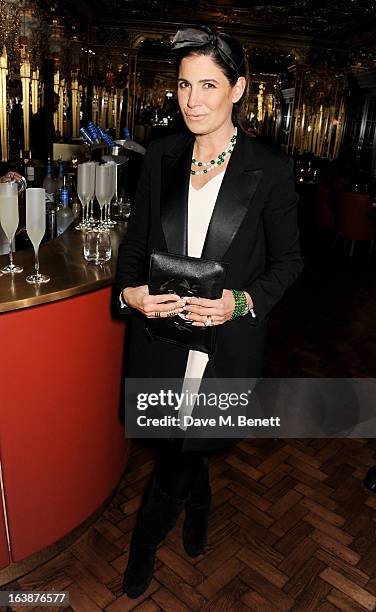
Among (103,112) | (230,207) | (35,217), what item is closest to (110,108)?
(103,112)

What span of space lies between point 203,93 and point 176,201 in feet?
0.89

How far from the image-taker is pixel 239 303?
1331 mm

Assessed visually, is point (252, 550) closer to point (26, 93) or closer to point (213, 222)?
point (213, 222)

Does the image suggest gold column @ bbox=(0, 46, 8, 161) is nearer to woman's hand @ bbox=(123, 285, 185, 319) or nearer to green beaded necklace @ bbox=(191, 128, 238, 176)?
green beaded necklace @ bbox=(191, 128, 238, 176)

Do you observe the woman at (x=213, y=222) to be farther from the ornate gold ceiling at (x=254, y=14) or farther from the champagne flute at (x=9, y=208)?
the ornate gold ceiling at (x=254, y=14)

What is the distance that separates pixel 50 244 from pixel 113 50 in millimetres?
11345

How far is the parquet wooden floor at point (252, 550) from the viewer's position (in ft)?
5.82

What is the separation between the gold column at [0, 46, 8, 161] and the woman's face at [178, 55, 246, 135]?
19.8ft

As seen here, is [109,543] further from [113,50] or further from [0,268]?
[113,50]

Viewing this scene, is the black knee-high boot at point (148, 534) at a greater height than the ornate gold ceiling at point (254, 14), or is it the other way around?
the ornate gold ceiling at point (254, 14)

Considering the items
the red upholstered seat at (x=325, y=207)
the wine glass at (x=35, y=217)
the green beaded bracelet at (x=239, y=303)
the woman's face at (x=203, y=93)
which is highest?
the woman's face at (x=203, y=93)

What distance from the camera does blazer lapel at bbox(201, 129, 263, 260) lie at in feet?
4.34

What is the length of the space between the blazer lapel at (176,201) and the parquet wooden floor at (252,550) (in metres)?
1.20

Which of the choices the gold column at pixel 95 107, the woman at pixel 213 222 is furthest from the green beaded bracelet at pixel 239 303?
the gold column at pixel 95 107
